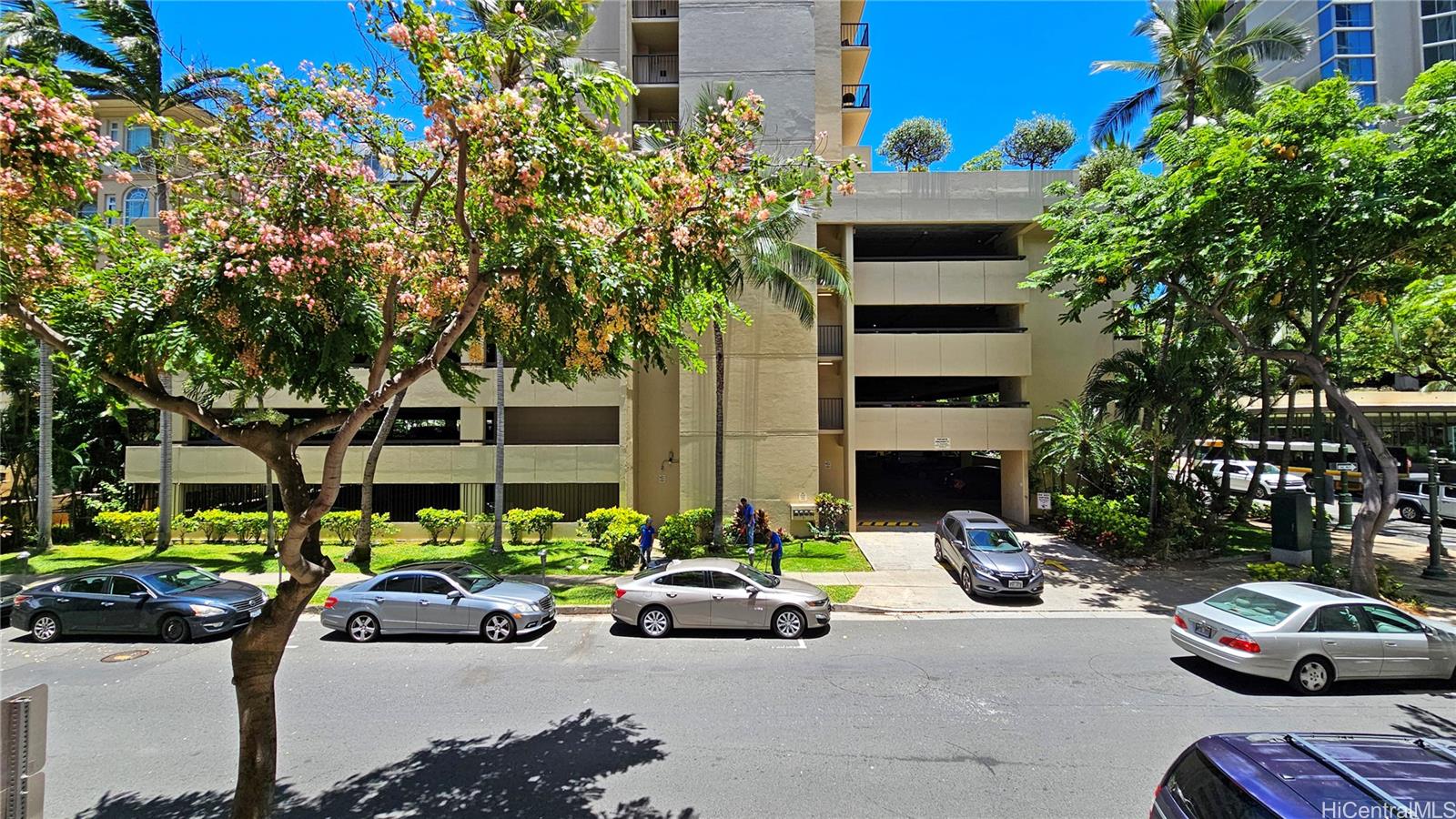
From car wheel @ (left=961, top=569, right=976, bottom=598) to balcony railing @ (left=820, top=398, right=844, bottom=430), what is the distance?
27.0 ft

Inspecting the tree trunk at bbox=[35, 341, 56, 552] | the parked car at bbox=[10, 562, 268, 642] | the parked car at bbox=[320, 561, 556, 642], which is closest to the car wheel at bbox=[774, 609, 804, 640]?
the parked car at bbox=[320, 561, 556, 642]

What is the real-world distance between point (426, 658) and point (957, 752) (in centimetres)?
798

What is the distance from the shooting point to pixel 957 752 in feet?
22.3

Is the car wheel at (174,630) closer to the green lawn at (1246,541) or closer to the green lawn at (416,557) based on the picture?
the green lawn at (416,557)

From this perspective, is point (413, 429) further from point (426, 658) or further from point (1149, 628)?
point (1149, 628)

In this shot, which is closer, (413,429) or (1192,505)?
(1192,505)

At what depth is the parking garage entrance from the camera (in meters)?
23.8

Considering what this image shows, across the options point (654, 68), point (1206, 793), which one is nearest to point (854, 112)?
point (654, 68)

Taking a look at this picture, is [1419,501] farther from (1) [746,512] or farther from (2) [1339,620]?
(1) [746,512]

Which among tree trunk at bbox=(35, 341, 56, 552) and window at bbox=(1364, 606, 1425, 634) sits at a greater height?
tree trunk at bbox=(35, 341, 56, 552)

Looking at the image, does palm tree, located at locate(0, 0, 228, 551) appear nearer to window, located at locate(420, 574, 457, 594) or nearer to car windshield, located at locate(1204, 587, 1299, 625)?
window, located at locate(420, 574, 457, 594)

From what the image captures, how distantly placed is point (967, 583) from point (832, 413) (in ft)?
29.4

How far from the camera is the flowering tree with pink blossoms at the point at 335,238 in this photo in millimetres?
5109

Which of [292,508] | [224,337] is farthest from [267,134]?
[292,508]
